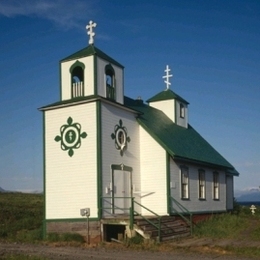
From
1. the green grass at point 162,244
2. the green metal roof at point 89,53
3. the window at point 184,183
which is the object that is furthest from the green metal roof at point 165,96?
the green metal roof at point 89,53

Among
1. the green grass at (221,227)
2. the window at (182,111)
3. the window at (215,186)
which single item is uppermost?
the window at (182,111)

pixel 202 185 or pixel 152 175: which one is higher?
pixel 152 175

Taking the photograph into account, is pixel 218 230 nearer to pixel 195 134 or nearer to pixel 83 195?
pixel 83 195

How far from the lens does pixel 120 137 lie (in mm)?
22781

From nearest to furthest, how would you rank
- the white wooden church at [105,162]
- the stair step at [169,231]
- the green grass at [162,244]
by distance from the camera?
the green grass at [162,244], the stair step at [169,231], the white wooden church at [105,162]

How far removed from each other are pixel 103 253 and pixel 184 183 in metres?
10.4

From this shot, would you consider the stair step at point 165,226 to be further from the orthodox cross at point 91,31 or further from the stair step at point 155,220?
the orthodox cross at point 91,31

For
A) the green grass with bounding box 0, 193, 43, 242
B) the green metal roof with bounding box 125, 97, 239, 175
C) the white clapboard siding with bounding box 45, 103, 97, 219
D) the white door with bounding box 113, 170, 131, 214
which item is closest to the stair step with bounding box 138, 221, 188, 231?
the white door with bounding box 113, 170, 131, 214

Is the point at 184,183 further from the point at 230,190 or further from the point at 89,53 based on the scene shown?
the point at 230,190

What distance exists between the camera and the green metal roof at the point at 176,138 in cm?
2435

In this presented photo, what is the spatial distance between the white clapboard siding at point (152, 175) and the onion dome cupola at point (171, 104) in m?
6.26

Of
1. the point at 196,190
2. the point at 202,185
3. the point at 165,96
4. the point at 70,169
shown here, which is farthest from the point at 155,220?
the point at 165,96

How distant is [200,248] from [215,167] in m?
13.6

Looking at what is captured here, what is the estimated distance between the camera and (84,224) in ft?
68.0
